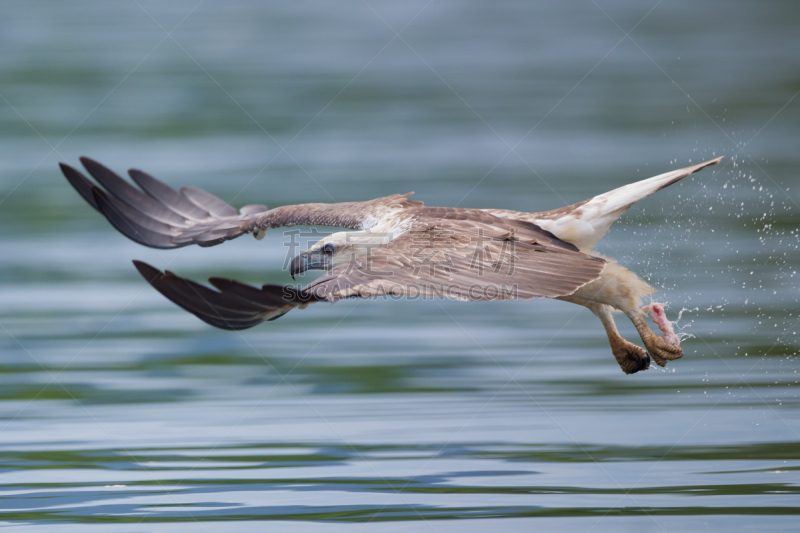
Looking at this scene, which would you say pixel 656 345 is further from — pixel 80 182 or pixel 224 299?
pixel 80 182

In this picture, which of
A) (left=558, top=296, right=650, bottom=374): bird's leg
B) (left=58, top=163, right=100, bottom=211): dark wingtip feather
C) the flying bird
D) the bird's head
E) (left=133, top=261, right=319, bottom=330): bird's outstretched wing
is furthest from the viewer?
(left=558, top=296, right=650, bottom=374): bird's leg

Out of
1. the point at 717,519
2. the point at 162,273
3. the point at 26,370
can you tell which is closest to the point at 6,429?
the point at 26,370

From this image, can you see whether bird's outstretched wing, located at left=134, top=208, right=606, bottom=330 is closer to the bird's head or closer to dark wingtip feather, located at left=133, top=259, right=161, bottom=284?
dark wingtip feather, located at left=133, top=259, right=161, bottom=284

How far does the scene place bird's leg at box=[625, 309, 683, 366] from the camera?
290 inches

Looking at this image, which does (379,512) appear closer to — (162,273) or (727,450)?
(162,273)

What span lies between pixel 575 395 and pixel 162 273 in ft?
15.1

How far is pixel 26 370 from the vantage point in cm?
1074

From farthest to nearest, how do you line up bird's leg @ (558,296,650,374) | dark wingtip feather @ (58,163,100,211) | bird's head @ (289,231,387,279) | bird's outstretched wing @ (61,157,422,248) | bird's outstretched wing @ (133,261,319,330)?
1. bird's outstretched wing @ (61,157,422,248)
2. bird's leg @ (558,296,650,374)
3. bird's head @ (289,231,387,279)
4. dark wingtip feather @ (58,163,100,211)
5. bird's outstretched wing @ (133,261,319,330)

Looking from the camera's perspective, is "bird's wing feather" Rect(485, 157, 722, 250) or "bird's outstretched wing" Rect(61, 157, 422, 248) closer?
"bird's wing feather" Rect(485, 157, 722, 250)

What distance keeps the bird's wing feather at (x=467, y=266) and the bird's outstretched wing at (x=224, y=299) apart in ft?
1.24

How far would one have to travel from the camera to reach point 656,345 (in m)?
7.37

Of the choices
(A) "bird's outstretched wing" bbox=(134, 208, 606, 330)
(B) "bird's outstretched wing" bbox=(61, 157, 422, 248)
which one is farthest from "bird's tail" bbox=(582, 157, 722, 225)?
(B) "bird's outstretched wing" bbox=(61, 157, 422, 248)

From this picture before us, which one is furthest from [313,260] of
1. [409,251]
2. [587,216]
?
[587,216]

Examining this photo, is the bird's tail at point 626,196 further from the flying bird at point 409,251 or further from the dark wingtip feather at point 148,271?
the dark wingtip feather at point 148,271
